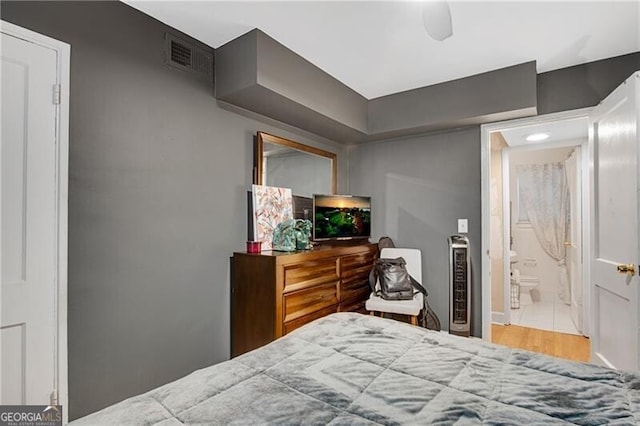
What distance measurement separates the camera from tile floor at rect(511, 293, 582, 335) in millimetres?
3996

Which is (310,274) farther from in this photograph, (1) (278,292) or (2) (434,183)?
(2) (434,183)

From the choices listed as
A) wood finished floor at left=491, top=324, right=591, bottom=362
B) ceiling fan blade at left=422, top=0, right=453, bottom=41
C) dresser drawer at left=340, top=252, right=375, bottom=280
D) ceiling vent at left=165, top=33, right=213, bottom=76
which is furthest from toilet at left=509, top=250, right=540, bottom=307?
ceiling vent at left=165, top=33, right=213, bottom=76

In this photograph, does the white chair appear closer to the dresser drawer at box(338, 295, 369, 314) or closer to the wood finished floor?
the dresser drawer at box(338, 295, 369, 314)

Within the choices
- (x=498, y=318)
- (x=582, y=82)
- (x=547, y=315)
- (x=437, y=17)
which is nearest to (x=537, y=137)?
(x=582, y=82)

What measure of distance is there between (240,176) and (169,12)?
120 centimetres

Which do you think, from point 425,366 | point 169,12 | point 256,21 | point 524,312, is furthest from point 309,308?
point 524,312

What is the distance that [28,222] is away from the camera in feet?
5.48

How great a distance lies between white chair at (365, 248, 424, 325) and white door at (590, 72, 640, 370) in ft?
4.32

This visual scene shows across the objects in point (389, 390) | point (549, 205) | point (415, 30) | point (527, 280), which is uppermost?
point (415, 30)

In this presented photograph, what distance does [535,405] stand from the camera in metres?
0.97

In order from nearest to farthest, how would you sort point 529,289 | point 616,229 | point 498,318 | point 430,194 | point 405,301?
point 616,229
point 405,301
point 430,194
point 498,318
point 529,289

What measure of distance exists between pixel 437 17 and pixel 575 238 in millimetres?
4176

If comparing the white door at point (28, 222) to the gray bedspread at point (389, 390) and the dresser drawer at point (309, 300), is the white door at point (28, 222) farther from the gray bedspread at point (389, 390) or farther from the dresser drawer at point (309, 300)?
the dresser drawer at point (309, 300)

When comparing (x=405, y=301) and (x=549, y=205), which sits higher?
(x=549, y=205)
